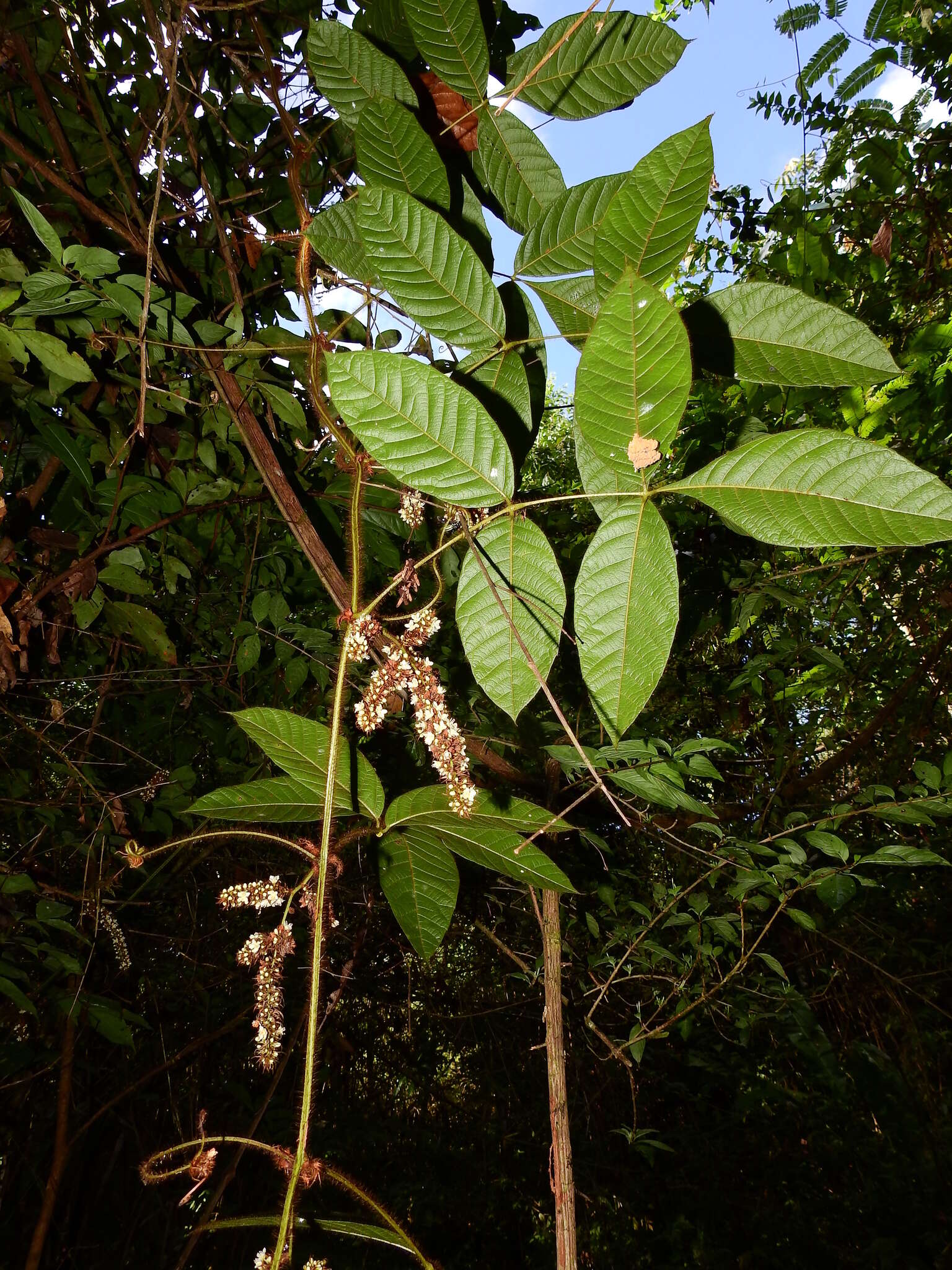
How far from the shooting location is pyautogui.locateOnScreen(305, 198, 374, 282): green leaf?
618mm

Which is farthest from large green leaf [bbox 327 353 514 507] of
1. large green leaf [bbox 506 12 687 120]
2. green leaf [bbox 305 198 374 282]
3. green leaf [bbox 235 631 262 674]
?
green leaf [bbox 235 631 262 674]

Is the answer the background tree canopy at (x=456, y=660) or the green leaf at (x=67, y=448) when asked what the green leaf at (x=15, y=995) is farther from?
the green leaf at (x=67, y=448)

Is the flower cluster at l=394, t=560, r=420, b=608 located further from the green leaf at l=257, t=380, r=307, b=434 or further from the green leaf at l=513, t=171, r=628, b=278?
the green leaf at l=257, t=380, r=307, b=434

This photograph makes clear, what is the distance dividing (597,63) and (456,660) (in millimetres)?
1404

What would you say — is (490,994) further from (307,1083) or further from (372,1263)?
(307,1083)

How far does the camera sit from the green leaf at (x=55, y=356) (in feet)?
3.46

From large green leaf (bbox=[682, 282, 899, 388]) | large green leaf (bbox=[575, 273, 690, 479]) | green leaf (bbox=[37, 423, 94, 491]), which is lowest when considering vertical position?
large green leaf (bbox=[575, 273, 690, 479])

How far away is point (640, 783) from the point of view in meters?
0.98

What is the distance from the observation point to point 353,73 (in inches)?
24.4

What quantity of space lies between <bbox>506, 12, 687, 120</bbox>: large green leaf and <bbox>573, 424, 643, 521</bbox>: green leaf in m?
0.29

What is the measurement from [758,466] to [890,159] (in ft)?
7.06

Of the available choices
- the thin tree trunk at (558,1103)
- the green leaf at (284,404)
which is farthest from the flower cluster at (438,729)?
the green leaf at (284,404)

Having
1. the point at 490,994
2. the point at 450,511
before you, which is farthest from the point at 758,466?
the point at 490,994

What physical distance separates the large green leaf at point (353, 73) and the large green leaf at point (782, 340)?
1.09 feet
